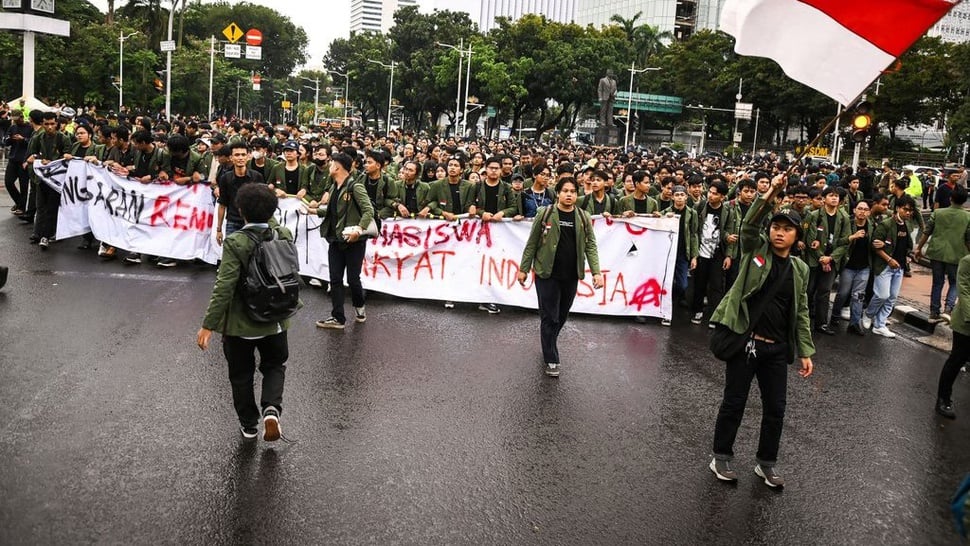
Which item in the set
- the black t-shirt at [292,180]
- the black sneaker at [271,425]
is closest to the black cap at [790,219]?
the black sneaker at [271,425]

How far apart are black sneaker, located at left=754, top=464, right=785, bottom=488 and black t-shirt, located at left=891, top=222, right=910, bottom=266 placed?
586cm

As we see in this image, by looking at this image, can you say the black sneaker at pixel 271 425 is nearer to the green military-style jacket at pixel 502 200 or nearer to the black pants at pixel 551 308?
the black pants at pixel 551 308

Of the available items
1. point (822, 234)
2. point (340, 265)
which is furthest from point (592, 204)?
point (340, 265)

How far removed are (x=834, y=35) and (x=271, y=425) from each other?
4.21m

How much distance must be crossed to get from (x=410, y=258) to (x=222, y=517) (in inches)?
247

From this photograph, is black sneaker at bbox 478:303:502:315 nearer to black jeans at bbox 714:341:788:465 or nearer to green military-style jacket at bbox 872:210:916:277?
green military-style jacket at bbox 872:210:916:277

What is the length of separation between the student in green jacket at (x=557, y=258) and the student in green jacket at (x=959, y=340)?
2852 mm

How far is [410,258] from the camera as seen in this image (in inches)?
413

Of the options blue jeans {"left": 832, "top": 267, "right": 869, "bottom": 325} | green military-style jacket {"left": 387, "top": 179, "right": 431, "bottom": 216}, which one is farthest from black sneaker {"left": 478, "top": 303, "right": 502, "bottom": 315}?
blue jeans {"left": 832, "top": 267, "right": 869, "bottom": 325}

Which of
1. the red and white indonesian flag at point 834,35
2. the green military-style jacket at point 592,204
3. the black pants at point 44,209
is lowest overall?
the black pants at point 44,209

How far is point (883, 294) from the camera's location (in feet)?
33.7

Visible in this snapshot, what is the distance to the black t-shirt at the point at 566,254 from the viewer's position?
7359 millimetres

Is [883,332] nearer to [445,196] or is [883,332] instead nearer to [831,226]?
[831,226]

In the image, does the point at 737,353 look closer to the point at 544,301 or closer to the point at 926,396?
the point at 544,301
